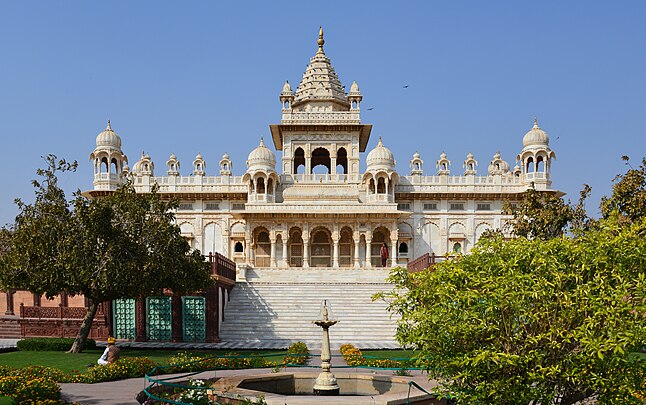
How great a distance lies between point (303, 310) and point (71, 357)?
11339 mm

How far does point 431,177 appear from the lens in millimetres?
44625

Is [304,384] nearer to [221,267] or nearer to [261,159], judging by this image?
[221,267]

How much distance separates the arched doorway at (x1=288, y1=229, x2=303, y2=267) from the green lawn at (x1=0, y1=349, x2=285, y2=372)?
20.2 metres

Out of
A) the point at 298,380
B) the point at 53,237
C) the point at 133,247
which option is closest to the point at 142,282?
the point at 133,247

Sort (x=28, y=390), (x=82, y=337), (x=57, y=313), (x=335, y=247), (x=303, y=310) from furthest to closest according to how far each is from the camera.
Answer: (x=335, y=247) → (x=303, y=310) → (x=57, y=313) → (x=82, y=337) → (x=28, y=390)

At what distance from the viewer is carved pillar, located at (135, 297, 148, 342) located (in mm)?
26344

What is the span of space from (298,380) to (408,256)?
29.3 metres

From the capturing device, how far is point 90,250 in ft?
68.0

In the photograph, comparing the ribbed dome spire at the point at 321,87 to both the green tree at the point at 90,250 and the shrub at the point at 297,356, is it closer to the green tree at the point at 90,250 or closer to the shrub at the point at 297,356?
the green tree at the point at 90,250


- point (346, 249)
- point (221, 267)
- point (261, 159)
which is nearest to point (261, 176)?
point (261, 159)

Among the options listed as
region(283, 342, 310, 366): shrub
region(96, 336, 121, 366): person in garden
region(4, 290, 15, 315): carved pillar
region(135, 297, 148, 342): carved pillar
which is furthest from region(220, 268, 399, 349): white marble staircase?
region(4, 290, 15, 315): carved pillar

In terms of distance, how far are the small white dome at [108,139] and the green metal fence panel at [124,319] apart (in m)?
21.3

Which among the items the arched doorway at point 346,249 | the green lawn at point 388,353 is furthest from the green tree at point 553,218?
the arched doorway at point 346,249

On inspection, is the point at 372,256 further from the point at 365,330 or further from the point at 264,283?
the point at 365,330
